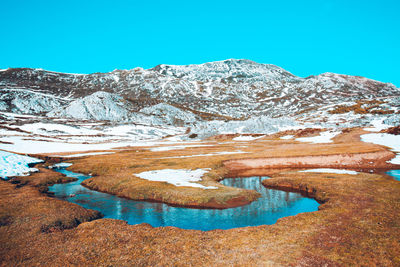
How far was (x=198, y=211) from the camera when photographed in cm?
2833

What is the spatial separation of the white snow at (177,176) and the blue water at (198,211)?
8.10m

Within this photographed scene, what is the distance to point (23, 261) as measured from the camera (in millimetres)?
15820

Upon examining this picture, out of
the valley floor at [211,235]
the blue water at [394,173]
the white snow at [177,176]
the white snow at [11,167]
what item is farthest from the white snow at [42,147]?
the blue water at [394,173]

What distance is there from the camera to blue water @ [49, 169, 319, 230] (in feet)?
81.0

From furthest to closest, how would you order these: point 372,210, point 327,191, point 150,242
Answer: point 327,191
point 372,210
point 150,242

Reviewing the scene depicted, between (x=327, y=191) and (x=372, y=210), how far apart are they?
903cm

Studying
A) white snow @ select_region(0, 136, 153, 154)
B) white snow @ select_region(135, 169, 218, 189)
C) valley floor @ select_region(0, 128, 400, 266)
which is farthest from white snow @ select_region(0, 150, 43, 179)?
white snow @ select_region(0, 136, 153, 154)

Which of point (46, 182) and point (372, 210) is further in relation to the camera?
point (46, 182)

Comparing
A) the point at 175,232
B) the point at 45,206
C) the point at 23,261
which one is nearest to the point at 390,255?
the point at 175,232

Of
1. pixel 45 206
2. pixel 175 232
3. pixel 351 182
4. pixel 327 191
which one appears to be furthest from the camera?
pixel 351 182

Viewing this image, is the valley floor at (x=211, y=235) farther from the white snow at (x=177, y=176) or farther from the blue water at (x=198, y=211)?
the white snow at (x=177, y=176)

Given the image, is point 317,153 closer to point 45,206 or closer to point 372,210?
point 372,210

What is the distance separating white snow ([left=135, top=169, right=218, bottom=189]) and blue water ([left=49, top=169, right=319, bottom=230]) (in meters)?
8.10

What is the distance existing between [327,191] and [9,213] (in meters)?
38.5
